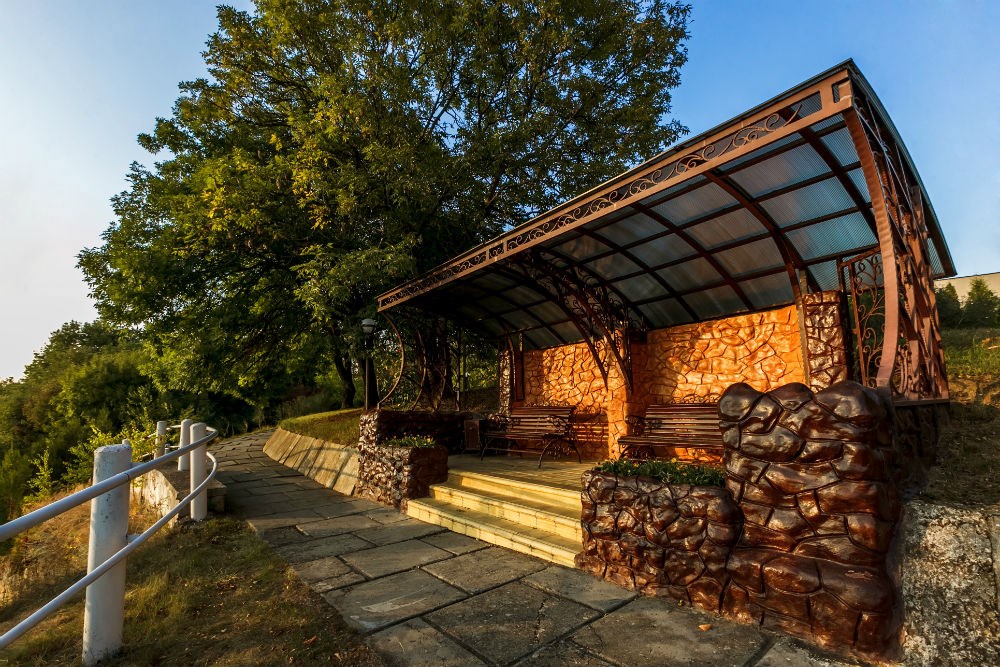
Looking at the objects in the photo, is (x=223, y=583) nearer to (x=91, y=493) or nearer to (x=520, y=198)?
(x=91, y=493)

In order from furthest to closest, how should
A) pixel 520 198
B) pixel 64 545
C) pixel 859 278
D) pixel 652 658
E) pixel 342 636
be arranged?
pixel 520 198, pixel 64 545, pixel 859 278, pixel 342 636, pixel 652 658

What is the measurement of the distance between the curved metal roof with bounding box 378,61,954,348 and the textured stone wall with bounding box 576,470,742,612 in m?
2.74

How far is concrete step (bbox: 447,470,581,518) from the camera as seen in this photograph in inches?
204

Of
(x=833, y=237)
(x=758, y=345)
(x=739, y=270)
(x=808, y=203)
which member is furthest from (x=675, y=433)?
(x=808, y=203)

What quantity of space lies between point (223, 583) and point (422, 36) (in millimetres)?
10217

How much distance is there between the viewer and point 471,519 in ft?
17.9

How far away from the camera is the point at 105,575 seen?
8.86 feet

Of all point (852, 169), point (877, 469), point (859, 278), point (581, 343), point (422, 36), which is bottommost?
point (877, 469)

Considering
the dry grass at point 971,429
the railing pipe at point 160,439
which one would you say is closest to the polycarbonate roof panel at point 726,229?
the dry grass at point 971,429

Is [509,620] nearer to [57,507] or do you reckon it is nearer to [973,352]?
[57,507]

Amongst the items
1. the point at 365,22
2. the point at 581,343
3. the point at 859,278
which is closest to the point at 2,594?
the point at 581,343

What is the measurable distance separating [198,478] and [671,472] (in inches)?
230

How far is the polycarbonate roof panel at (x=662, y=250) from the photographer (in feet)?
21.8

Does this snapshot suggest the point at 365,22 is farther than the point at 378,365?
No
